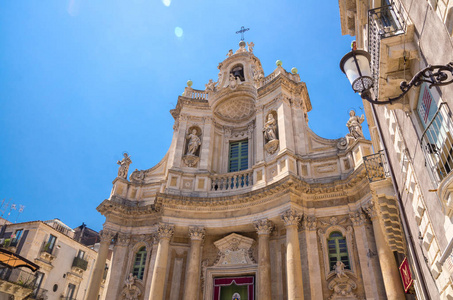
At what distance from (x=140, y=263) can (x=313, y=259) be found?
350 inches

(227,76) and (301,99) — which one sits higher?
(227,76)

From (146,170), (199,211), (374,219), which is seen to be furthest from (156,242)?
(374,219)

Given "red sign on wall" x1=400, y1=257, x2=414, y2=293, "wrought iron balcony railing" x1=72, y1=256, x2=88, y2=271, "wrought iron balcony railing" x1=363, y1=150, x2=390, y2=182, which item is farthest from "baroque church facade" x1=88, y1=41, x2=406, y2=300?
"wrought iron balcony railing" x1=72, y1=256, x2=88, y2=271

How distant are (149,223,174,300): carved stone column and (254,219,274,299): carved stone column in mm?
Answer: 4403

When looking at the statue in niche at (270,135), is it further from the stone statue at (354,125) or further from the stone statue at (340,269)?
the stone statue at (340,269)

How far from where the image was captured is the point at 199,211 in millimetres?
17672

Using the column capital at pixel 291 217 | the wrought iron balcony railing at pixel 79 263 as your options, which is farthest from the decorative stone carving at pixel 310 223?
the wrought iron balcony railing at pixel 79 263

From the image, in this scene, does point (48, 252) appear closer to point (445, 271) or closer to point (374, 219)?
point (374, 219)

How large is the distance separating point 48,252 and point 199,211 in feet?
50.8

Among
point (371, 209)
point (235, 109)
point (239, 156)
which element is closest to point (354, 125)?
point (371, 209)

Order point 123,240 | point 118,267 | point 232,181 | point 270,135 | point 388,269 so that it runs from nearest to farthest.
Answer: point 388,269, point 118,267, point 123,240, point 270,135, point 232,181

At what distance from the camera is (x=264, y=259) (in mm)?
15078

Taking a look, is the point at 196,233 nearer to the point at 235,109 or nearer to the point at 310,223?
the point at 310,223

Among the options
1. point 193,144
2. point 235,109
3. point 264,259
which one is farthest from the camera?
point 235,109
